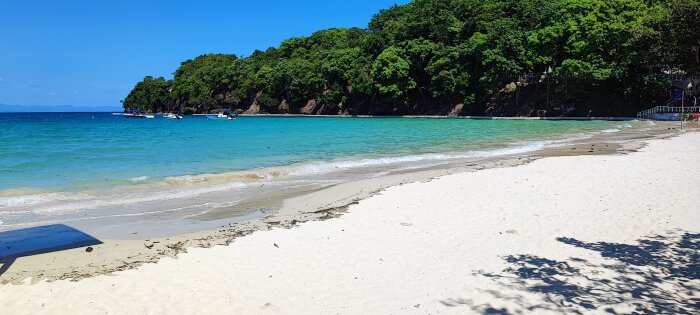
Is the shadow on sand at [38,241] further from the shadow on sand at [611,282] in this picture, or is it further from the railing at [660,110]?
the railing at [660,110]

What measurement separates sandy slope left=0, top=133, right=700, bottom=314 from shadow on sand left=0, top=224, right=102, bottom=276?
1.75 m

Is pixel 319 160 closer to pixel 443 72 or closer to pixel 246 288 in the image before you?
pixel 246 288

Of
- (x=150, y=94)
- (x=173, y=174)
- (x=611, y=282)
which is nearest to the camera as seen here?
(x=611, y=282)

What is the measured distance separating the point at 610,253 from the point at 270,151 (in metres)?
A: 18.6

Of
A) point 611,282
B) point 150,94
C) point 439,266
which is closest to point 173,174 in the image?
point 439,266

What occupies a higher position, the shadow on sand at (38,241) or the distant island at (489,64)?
the distant island at (489,64)

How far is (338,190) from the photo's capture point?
39.7 ft

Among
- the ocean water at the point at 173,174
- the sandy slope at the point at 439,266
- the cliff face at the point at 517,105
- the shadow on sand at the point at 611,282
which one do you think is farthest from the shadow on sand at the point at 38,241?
the cliff face at the point at 517,105

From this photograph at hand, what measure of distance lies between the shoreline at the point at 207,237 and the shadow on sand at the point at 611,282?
13.1 feet

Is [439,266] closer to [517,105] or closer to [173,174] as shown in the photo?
[173,174]

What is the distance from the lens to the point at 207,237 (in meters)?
7.53

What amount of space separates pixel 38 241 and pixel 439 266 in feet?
20.5

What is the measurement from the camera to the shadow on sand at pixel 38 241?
685cm

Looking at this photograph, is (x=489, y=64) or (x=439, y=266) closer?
(x=439, y=266)
